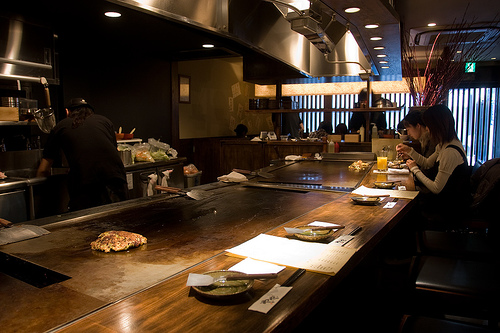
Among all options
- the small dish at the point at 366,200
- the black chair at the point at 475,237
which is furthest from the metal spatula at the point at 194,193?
the black chair at the point at 475,237

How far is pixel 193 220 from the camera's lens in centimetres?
212

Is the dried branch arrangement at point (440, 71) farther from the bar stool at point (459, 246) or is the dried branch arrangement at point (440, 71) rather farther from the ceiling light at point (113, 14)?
the ceiling light at point (113, 14)

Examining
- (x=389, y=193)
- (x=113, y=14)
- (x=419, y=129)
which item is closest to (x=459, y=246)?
(x=389, y=193)

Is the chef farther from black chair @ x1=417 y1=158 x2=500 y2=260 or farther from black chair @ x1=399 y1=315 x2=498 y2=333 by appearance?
black chair @ x1=399 y1=315 x2=498 y2=333

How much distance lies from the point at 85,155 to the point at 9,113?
1161 mm

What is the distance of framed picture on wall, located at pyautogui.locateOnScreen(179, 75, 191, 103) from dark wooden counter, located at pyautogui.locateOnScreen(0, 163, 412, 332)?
226 inches

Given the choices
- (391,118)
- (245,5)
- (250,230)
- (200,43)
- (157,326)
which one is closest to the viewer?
(157,326)

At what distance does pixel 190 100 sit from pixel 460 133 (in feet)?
21.7

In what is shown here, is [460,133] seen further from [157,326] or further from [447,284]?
[157,326]

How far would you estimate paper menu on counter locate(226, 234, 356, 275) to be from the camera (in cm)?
137

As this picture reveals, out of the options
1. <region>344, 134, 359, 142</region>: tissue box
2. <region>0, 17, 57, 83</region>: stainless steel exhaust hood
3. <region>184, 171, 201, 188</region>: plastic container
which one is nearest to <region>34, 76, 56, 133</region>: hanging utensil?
<region>0, 17, 57, 83</region>: stainless steel exhaust hood

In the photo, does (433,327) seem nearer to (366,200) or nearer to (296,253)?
(296,253)

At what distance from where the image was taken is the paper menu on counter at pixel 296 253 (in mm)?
1375

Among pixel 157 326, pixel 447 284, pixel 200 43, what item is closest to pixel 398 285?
pixel 447 284
